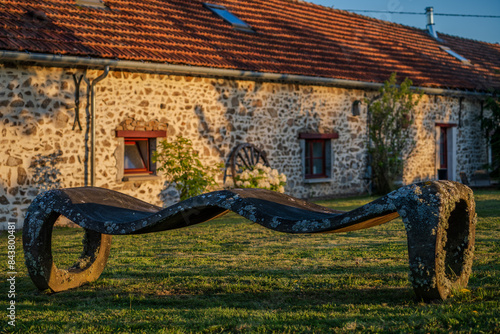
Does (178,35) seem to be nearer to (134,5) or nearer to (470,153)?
(134,5)

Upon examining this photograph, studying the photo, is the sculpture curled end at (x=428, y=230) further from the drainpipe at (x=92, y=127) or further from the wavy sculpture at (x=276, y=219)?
the drainpipe at (x=92, y=127)

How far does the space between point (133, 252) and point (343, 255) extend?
243 cm

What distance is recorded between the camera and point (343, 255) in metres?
6.47

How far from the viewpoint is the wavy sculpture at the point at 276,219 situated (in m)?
3.94

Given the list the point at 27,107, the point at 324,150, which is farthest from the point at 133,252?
the point at 324,150

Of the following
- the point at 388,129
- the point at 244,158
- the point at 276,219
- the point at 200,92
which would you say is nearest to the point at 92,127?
the point at 200,92

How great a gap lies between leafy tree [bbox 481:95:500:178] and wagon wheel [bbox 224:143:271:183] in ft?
27.1

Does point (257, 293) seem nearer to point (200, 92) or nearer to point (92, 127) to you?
point (92, 127)

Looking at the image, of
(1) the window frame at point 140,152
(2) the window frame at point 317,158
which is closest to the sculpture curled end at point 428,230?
(1) the window frame at point 140,152

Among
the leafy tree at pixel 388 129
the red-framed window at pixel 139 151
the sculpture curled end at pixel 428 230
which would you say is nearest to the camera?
the sculpture curled end at pixel 428 230

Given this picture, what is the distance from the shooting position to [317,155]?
13984 mm

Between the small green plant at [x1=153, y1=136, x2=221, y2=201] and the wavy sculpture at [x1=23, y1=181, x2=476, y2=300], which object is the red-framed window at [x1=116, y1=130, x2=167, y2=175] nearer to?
the small green plant at [x1=153, y1=136, x2=221, y2=201]

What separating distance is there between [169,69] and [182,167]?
1780 millimetres

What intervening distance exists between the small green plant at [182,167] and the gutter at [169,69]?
1.29m
